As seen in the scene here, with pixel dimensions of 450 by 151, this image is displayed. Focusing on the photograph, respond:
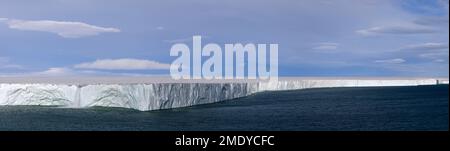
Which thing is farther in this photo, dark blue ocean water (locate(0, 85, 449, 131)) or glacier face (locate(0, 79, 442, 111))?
glacier face (locate(0, 79, 442, 111))

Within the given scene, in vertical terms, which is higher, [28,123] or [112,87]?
[112,87]

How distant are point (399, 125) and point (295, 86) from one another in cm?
5982

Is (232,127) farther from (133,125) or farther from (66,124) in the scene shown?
(66,124)

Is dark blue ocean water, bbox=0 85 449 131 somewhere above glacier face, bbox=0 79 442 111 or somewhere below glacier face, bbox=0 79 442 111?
below

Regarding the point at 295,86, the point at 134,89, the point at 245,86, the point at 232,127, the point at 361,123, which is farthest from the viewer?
the point at 295,86

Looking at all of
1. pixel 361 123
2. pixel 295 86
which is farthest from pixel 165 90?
pixel 295 86

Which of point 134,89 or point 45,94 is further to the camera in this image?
point 45,94

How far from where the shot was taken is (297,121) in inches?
1261

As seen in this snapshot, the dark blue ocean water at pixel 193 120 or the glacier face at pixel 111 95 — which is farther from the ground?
the glacier face at pixel 111 95

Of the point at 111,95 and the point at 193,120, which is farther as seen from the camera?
the point at 111,95

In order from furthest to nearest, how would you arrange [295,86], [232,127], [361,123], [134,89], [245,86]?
[295,86], [245,86], [134,89], [361,123], [232,127]

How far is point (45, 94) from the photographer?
39.6m

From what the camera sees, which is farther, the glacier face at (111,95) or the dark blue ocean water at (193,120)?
the glacier face at (111,95)

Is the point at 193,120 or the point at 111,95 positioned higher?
the point at 111,95
